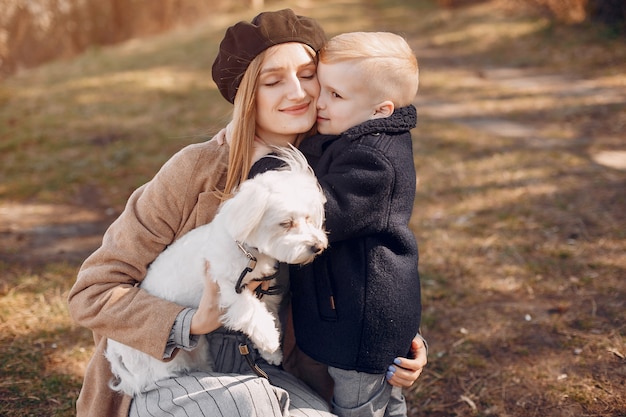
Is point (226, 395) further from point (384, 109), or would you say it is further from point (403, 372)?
point (384, 109)

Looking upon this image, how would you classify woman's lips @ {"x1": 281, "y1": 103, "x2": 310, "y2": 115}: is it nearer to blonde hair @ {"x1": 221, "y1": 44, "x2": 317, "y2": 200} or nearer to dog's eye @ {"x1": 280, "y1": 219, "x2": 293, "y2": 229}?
blonde hair @ {"x1": 221, "y1": 44, "x2": 317, "y2": 200}

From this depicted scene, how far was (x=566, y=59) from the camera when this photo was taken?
8469 mm

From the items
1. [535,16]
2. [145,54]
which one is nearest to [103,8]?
[145,54]

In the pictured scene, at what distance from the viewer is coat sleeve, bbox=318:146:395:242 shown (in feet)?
7.06

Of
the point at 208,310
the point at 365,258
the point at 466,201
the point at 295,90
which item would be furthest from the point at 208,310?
the point at 466,201

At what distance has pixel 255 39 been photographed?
233cm

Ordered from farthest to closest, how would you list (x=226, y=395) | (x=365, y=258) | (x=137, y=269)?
1. (x=137, y=269)
2. (x=365, y=258)
3. (x=226, y=395)

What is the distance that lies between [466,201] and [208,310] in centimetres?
342

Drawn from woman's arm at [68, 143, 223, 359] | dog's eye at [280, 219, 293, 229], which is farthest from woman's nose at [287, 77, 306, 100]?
dog's eye at [280, 219, 293, 229]

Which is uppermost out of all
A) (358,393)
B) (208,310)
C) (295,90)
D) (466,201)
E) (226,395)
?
(295,90)

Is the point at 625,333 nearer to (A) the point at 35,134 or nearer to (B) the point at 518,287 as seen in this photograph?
(B) the point at 518,287

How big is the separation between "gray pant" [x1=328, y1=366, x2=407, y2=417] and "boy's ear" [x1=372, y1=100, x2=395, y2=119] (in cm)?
101

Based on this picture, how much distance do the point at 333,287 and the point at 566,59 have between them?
7.46 metres

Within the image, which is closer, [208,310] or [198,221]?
[208,310]
